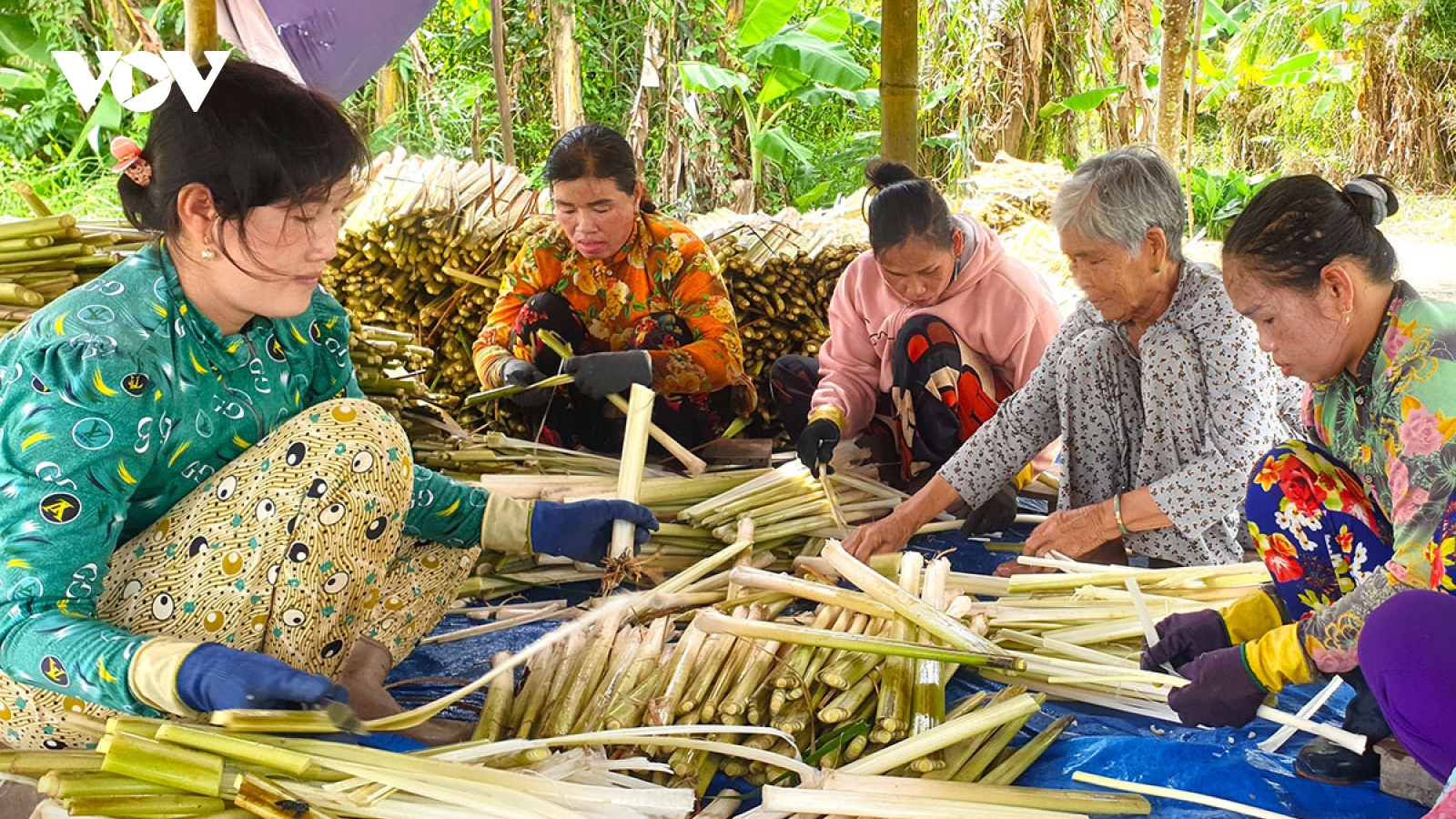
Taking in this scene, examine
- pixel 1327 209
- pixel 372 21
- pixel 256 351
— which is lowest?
pixel 256 351

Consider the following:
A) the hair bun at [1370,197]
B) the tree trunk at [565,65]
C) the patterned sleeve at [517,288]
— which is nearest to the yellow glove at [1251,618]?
the hair bun at [1370,197]

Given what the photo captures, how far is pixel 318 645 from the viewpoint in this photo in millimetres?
1938

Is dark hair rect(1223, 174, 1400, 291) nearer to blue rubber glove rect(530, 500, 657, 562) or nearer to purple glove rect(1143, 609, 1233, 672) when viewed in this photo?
purple glove rect(1143, 609, 1233, 672)

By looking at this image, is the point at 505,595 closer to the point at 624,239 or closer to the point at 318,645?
the point at 318,645

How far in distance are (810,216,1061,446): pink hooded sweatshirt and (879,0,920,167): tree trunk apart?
3.47ft

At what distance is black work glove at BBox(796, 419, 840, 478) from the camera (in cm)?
333

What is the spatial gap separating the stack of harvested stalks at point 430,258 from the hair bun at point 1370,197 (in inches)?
142

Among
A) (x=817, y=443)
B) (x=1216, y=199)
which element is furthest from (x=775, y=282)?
(x=1216, y=199)

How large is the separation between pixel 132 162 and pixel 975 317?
7.92 feet

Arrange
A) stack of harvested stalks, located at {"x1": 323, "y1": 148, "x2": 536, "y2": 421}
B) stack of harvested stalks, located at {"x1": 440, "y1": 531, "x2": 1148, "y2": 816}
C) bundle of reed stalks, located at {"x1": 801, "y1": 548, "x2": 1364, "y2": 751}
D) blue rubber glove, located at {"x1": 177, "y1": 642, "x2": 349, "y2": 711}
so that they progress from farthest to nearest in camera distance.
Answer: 1. stack of harvested stalks, located at {"x1": 323, "y1": 148, "x2": 536, "y2": 421}
2. bundle of reed stalks, located at {"x1": 801, "y1": 548, "x2": 1364, "y2": 751}
3. stack of harvested stalks, located at {"x1": 440, "y1": 531, "x2": 1148, "y2": 816}
4. blue rubber glove, located at {"x1": 177, "y1": 642, "x2": 349, "y2": 711}

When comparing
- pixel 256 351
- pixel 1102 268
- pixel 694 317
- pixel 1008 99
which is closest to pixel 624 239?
pixel 694 317

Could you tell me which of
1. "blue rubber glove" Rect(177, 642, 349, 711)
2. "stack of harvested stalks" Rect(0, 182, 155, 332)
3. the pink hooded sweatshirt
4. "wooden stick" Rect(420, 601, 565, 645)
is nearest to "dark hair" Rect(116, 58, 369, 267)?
"blue rubber glove" Rect(177, 642, 349, 711)

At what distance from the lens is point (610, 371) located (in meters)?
3.64

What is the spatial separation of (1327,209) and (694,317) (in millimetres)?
2361
